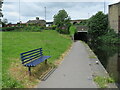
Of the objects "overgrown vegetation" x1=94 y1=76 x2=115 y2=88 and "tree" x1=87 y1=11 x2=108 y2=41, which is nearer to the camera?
"overgrown vegetation" x1=94 y1=76 x2=115 y2=88

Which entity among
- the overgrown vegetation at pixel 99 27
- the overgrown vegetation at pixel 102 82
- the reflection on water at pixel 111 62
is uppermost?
the overgrown vegetation at pixel 99 27

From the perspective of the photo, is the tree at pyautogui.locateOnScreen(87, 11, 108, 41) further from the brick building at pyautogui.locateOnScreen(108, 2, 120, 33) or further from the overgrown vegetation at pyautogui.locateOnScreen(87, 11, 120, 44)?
the brick building at pyautogui.locateOnScreen(108, 2, 120, 33)

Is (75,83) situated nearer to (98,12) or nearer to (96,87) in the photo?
(96,87)

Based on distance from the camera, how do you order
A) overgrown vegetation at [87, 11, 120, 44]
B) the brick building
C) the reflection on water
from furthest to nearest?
1. overgrown vegetation at [87, 11, 120, 44]
2. the brick building
3. the reflection on water

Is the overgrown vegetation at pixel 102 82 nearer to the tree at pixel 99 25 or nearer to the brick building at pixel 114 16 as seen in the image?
the brick building at pixel 114 16

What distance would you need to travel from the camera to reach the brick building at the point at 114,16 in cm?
3900

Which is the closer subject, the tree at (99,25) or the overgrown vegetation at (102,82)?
the overgrown vegetation at (102,82)

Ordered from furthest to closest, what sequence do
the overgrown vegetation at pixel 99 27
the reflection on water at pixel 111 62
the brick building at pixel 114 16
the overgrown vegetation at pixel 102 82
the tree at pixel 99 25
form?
the tree at pixel 99 25
the overgrown vegetation at pixel 99 27
the brick building at pixel 114 16
the reflection on water at pixel 111 62
the overgrown vegetation at pixel 102 82

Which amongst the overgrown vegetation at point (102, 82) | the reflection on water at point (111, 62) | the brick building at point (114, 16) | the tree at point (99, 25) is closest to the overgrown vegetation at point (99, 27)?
the tree at point (99, 25)

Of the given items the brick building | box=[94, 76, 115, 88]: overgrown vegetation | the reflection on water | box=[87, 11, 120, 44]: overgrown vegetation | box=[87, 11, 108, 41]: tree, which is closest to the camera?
box=[94, 76, 115, 88]: overgrown vegetation

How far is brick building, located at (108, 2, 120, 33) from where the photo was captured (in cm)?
3900

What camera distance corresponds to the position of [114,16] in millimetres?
40594

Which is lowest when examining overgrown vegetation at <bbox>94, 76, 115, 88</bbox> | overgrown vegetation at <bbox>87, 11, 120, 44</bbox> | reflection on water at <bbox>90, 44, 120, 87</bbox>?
reflection on water at <bbox>90, 44, 120, 87</bbox>

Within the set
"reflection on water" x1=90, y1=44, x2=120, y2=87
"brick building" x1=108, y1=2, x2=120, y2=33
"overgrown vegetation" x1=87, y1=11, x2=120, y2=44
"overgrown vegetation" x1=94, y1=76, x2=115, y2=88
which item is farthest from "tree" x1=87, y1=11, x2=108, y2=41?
"overgrown vegetation" x1=94, y1=76, x2=115, y2=88
